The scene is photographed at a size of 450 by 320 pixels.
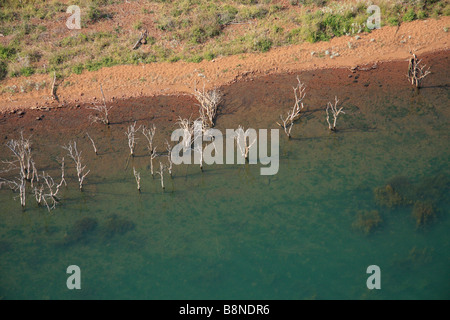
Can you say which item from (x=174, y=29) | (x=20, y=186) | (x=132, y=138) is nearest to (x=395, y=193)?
(x=132, y=138)

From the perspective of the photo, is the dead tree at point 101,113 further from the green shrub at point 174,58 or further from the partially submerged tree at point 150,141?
the green shrub at point 174,58

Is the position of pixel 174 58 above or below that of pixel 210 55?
below

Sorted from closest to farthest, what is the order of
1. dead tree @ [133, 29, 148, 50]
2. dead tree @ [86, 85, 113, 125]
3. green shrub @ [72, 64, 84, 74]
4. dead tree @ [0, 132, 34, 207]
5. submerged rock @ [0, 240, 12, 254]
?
1. submerged rock @ [0, 240, 12, 254]
2. dead tree @ [0, 132, 34, 207]
3. dead tree @ [86, 85, 113, 125]
4. green shrub @ [72, 64, 84, 74]
5. dead tree @ [133, 29, 148, 50]

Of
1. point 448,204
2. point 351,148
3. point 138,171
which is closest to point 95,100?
point 138,171

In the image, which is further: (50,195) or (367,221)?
(50,195)

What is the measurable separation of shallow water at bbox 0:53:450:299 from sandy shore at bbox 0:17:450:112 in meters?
0.90

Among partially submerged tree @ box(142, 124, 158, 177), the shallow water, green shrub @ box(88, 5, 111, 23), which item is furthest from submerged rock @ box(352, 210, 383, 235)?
green shrub @ box(88, 5, 111, 23)

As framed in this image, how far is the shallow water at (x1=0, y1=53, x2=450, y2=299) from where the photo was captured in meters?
10.6

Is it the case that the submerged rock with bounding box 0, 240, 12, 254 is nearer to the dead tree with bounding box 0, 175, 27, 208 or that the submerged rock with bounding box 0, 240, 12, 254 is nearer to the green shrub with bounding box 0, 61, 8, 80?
the dead tree with bounding box 0, 175, 27, 208

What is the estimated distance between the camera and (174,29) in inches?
739

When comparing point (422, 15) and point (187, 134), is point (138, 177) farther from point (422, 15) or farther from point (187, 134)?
point (422, 15)

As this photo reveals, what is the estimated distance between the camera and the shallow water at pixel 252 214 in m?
10.6

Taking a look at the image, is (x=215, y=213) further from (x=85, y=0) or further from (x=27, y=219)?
(x=85, y=0)

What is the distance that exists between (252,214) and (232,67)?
7.36 meters
